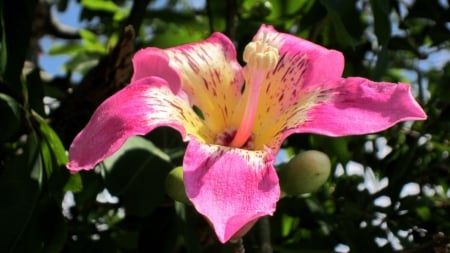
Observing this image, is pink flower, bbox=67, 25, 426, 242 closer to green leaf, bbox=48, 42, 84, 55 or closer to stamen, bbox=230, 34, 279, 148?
stamen, bbox=230, 34, 279, 148

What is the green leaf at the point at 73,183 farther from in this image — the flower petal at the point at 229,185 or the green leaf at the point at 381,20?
the green leaf at the point at 381,20

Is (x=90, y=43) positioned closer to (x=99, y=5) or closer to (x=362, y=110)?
(x=99, y=5)

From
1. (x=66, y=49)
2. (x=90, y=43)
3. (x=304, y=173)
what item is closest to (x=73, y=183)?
(x=304, y=173)

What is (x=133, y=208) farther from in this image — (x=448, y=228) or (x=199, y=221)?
(x=448, y=228)

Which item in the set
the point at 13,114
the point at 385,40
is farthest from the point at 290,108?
the point at 13,114

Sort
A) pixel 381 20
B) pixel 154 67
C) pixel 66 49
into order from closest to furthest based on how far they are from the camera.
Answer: pixel 154 67 < pixel 381 20 < pixel 66 49

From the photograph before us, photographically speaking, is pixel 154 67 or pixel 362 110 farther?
pixel 154 67

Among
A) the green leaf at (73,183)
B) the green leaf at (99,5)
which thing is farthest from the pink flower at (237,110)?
the green leaf at (99,5)
